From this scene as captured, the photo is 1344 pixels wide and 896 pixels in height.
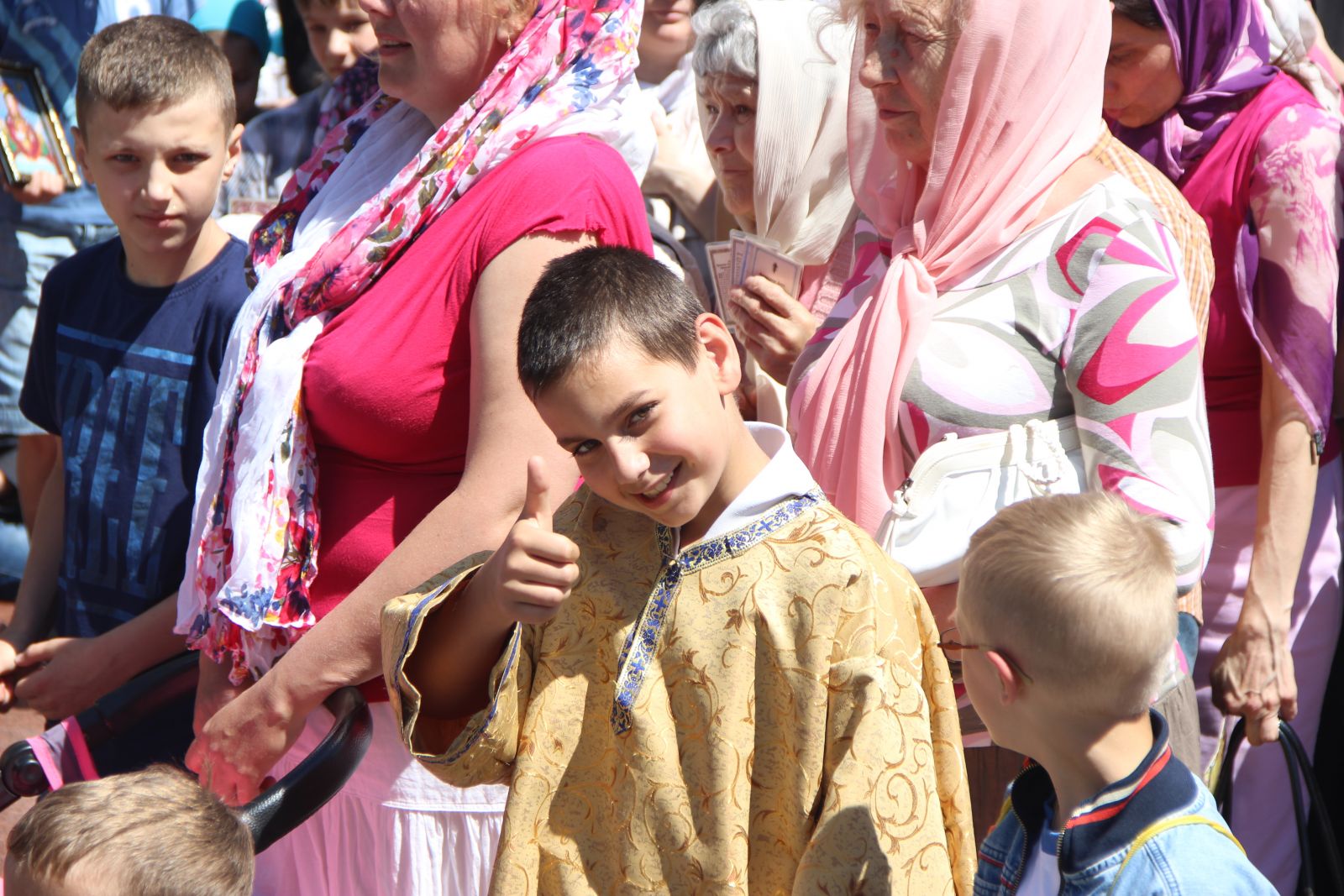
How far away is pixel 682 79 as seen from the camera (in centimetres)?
435

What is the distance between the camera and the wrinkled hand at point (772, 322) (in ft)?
8.91

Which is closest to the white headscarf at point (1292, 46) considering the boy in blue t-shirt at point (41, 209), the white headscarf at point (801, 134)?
the white headscarf at point (801, 134)

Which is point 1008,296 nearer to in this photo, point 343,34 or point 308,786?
point 308,786

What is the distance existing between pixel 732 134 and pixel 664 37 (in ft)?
3.92

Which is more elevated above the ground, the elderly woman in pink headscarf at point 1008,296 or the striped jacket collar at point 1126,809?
the elderly woman in pink headscarf at point 1008,296

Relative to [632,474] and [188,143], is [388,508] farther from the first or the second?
[188,143]

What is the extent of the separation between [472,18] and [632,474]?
100 centimetres

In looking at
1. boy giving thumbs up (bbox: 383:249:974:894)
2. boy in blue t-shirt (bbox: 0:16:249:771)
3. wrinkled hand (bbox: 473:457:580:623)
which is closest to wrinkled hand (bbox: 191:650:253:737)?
boy in blue t-shirt (bbox: 0:16:249:771)

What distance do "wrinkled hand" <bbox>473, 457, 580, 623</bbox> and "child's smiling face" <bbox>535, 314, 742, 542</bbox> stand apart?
82mm

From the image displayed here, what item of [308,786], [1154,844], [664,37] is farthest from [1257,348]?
[664,37]

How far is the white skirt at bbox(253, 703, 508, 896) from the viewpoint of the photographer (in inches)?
87.2

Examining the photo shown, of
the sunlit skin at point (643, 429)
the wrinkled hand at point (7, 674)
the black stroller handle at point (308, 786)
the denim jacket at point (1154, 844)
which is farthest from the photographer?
the wrinkled hand at point (7, 674)

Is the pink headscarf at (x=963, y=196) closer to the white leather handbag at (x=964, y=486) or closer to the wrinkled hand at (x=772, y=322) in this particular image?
the white leather handbag at (x=964, y=486)

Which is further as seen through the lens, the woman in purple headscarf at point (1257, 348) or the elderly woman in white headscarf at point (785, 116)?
the elderly woman in white headscarf at point (785, 116)
